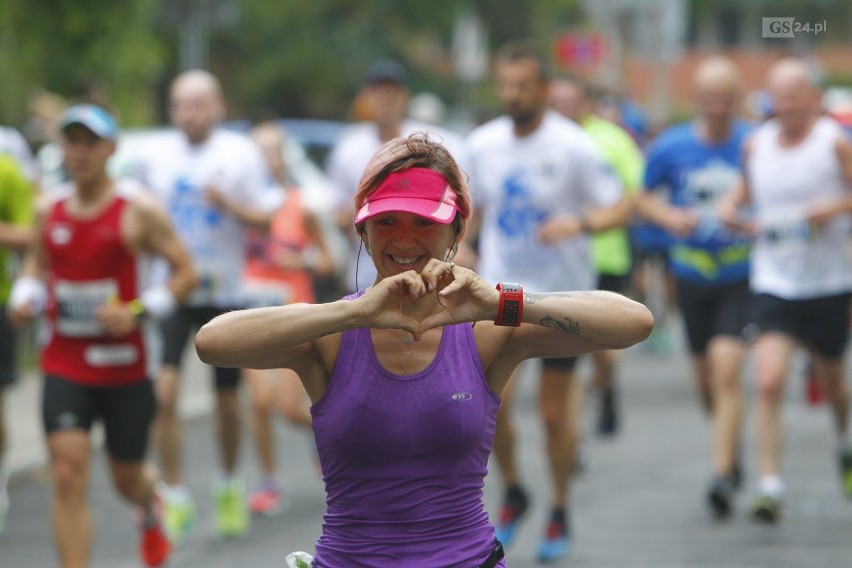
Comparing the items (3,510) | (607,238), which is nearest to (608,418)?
(607,238)

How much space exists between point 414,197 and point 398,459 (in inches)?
24.0

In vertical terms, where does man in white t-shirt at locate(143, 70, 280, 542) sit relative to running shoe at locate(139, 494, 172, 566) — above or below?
above

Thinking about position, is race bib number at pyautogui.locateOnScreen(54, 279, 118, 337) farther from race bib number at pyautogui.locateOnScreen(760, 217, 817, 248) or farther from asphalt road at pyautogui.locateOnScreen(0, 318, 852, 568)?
race bib number at pyautogui.locateOnScreen(760, 217, 817, 248)

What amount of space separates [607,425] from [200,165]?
3940 millimetres

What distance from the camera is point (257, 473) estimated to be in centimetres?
1090

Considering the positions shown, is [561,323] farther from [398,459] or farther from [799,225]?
[799,225]

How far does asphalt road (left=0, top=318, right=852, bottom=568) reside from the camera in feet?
26.7

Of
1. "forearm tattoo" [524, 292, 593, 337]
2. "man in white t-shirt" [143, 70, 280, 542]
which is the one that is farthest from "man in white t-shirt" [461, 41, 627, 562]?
"forearm tattoo" [524, 292, 593, 337]

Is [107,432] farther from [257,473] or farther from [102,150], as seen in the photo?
[257,473]

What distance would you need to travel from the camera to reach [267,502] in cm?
952

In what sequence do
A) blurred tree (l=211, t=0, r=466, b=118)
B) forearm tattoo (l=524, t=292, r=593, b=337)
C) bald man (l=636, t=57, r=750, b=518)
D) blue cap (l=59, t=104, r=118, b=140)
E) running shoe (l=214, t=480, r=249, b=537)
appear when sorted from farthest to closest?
blurred tree (l=211, t=0, r=466, b=118), bald man (l=636, t=57, r=750, b=518), running shoe (l=214, t=480, r=249, b=537), blue cap (l=59, t=104, r=118, b=140), forearm tattoo (l=524, t=292, r=593, b=337)

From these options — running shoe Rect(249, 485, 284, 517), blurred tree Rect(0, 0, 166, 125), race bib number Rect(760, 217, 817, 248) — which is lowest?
running shoe Rect(249, 485, 284, 517)

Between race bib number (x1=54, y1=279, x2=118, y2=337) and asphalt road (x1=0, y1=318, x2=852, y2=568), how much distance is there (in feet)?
4.73

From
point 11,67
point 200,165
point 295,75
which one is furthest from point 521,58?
point 295,75
